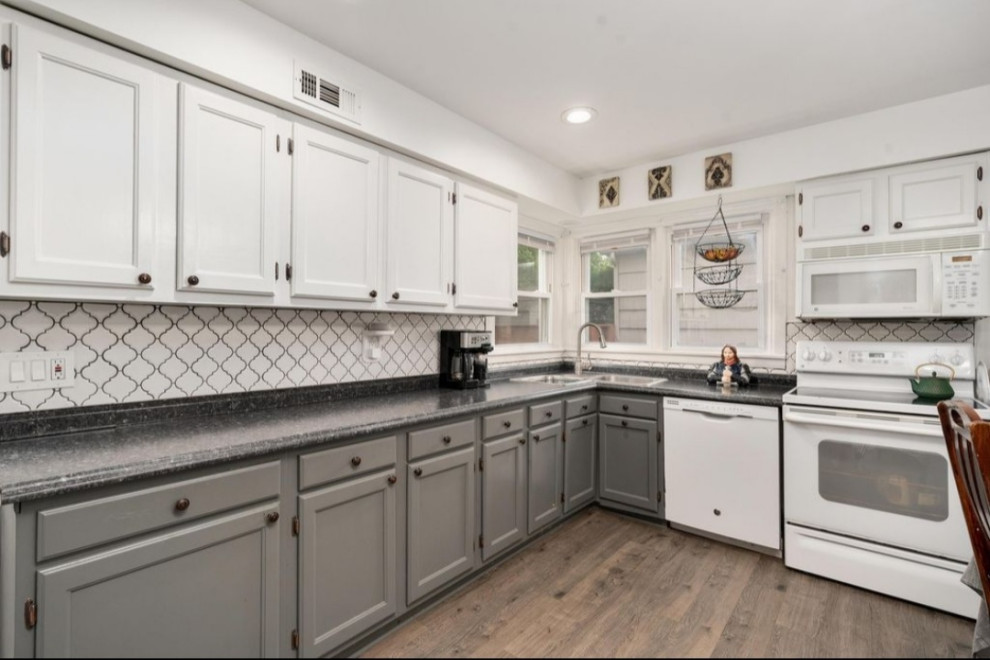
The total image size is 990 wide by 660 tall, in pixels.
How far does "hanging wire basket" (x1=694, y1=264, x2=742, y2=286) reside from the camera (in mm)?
3417

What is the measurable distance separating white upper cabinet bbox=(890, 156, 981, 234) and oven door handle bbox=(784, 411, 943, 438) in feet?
3.57

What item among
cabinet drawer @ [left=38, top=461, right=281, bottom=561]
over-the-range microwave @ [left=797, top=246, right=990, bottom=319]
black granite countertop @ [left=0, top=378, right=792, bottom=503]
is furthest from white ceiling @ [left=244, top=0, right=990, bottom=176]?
cabinet drawer @ [left=38, top=461, right=281, bottom=561]

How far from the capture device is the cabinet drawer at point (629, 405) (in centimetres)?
306

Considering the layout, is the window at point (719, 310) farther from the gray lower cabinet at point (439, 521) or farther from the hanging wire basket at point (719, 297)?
the gray lower cabinet at point (439, 521)

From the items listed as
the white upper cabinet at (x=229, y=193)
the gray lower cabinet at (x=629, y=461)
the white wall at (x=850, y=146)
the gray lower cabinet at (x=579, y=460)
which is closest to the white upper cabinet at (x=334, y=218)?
the white upper cabinet at (x=229, y=193)

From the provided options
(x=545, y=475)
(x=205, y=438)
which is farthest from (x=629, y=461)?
(x=205, y=438)

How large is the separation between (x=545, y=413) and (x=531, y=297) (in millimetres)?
1414

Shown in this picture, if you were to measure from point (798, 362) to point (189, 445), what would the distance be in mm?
3086

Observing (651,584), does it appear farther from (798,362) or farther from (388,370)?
(388,370)

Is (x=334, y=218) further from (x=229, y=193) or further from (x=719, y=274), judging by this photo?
(x=719, y=274)

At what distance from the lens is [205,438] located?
1.60 m

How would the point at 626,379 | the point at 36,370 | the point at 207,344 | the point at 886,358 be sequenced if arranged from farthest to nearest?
the point at 626,379 < the point at 886,358 < the point at 207,344 < the point at 36,370

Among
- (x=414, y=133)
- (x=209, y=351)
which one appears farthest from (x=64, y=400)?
(x=414, y=133)

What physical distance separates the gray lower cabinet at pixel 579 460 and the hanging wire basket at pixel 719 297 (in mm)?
1241
